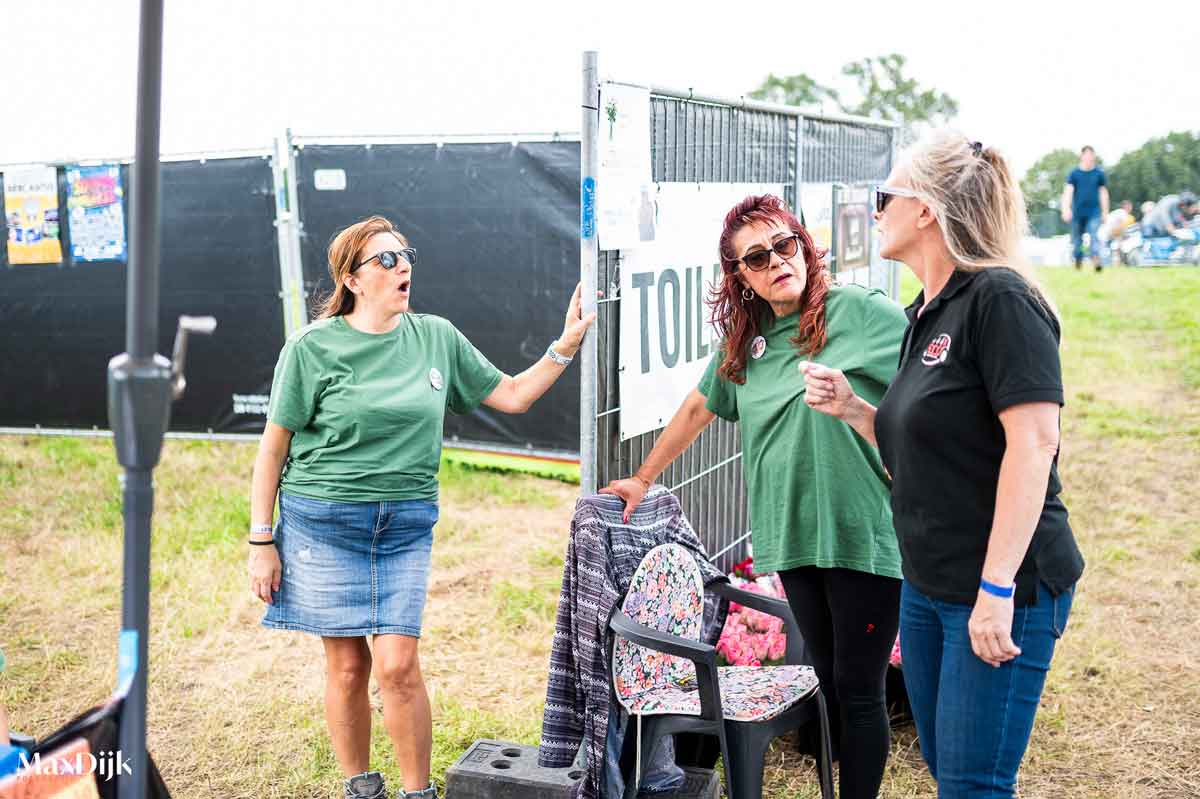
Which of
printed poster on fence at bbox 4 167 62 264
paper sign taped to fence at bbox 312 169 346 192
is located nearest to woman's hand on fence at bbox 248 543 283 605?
paper sign taped to fence at bbox 312 169 346 192

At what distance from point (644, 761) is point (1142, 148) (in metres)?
41.9

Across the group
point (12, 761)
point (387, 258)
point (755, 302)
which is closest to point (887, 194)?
point (755, 302)

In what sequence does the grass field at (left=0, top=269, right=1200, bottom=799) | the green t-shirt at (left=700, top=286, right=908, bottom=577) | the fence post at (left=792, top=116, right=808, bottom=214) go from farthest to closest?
1. the fence post at (left=792, top=116, right=808, bottom=214)
2. the grass field at (left=0, top=269, right=1200, bottom=799)
3. the green t-shirt at (left=700, top=286, right=908, bottom=577)

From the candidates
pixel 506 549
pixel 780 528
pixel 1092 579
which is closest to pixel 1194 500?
pixel 1092 579

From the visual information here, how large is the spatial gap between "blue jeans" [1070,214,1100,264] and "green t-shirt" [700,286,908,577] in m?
13.9

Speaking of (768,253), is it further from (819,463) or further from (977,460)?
(977,460)

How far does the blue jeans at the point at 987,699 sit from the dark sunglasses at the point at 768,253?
41.6 inches

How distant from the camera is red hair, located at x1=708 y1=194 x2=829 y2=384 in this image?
2.88 meters

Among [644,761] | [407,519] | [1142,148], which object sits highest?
[1142,148]

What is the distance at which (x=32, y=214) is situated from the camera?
886 centimetres

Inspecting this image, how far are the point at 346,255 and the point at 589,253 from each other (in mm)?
660

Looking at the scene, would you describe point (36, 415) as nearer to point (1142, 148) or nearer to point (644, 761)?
point (644, 761)

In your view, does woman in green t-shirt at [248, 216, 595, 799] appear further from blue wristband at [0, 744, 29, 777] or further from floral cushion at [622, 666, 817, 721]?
blue wristband at [0, 744, 29, 777]

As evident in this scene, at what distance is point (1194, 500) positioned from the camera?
688 cm
